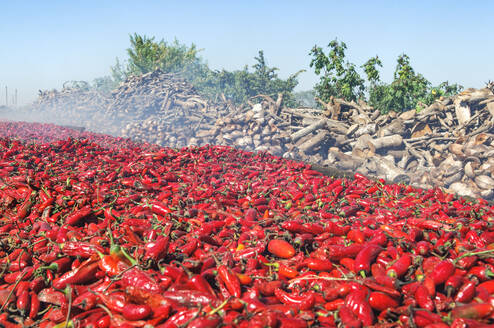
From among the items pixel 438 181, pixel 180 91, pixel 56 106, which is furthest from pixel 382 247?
pixel 56 106

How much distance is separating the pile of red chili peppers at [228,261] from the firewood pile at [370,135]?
7.35 m

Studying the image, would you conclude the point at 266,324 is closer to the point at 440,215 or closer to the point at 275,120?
the point at 440,215

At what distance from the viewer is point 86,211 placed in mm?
4504

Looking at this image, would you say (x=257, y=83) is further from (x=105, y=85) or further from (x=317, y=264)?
(x=105, y=85)

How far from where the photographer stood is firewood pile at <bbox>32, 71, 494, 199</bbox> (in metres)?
12.4

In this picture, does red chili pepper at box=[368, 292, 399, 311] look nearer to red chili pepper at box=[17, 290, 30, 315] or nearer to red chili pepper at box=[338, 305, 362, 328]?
red chili pepper at box=[338, 305, 362, 328]

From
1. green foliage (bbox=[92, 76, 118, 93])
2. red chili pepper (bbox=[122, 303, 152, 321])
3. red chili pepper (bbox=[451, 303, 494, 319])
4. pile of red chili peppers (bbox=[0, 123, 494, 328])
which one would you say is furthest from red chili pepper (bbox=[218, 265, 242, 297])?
green foliage (bbox=[92, 76, 118, 93])

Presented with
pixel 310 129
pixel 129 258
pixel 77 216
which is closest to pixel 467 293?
pixel 129 258

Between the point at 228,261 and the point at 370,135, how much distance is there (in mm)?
14341

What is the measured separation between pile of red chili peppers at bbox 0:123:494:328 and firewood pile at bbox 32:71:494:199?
289 inches

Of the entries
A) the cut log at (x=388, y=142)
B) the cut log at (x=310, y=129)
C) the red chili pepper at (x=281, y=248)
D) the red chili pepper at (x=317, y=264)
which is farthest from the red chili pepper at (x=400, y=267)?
the cut log at (x=310, y=129)

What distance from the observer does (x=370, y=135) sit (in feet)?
51.7

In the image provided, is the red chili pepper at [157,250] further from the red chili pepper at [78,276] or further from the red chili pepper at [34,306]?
the red chili pepper at [34,306]

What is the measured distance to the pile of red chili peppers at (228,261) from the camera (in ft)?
8.35
